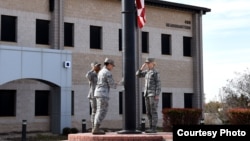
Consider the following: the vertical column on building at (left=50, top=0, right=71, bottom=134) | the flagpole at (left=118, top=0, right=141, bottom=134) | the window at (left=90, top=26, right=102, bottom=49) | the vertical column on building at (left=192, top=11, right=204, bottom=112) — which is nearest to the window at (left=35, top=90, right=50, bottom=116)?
the vertical column on building at (left=50, top=0, right=71, bottom=134)

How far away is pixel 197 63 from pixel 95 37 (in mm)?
8676

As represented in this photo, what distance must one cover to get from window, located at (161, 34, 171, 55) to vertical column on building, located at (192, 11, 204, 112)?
2114mm

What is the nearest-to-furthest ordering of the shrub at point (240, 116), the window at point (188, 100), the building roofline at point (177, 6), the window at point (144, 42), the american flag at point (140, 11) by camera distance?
the american flag at point (140, 11) → the shrub at point (240, 116) → the building roofline at point (177, 6) → the window at point (144, 42) → the window at point (188, 100)

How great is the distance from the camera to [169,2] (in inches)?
1415

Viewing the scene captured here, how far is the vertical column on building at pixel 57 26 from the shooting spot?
30344mm

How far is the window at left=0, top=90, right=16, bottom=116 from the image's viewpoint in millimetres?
28484

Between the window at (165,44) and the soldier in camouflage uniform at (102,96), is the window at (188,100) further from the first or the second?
the soldier in camouflage uniform at (102,96)

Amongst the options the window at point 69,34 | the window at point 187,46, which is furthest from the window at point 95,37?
the window at point 187,46

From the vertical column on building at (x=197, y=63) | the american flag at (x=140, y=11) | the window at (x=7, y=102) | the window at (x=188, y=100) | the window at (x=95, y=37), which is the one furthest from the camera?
the vertical column on building at (x=197, y=63)

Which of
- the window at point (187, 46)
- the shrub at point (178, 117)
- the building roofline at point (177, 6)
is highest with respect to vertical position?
the building roofline at point (177, 6)

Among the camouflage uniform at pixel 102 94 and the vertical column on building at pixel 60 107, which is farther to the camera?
the vertical column on building at pixel 60 107

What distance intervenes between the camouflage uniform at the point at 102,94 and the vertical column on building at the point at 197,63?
23.8 m

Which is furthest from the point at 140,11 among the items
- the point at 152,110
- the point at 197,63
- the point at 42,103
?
the point at 197,63

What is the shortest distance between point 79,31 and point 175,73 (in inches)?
332
